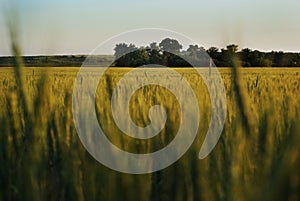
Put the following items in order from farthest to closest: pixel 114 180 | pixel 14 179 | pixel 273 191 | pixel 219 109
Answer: pixel 219 109 < pixel 14 179 < pixel 114 180 < pixel 273 191

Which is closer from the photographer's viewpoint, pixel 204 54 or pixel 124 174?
pixel 124 174

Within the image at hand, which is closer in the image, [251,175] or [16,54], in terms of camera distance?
[251,175]

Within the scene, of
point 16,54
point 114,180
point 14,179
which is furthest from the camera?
point 16,54

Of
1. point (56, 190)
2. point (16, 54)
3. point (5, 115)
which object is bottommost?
point (56, 190)

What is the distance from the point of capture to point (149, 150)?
0.80 metres

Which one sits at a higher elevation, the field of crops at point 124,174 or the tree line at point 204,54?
the tree line at point 204,54

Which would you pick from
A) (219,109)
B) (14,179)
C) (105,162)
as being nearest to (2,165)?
(14,179)

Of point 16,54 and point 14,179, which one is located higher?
point 16,54

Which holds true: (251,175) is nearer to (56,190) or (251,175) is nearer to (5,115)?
(56,190)

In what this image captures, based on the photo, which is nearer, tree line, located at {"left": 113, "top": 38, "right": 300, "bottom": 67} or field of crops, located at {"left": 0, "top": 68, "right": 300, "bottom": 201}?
field of crops, located at {"left": 0, "top": 68, "right": 300, "bottom": 201}

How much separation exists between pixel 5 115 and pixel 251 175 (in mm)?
481

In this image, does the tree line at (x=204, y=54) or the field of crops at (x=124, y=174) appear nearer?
the field of crops at (x=124, y=174)

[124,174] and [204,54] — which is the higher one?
[204,54]

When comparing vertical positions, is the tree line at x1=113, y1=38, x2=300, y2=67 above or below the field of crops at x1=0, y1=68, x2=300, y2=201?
above
